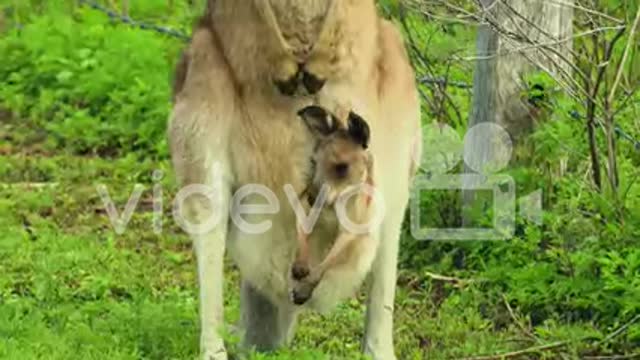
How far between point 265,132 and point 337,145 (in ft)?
0.85

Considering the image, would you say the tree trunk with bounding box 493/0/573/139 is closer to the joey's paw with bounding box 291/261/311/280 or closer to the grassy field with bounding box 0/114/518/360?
the grassy field with bounding box 0/114/518/360

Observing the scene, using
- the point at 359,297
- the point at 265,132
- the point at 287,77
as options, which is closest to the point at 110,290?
Answer: the point at 359,297

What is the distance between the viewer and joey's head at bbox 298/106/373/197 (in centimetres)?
488

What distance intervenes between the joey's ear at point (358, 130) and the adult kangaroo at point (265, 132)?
175 mm

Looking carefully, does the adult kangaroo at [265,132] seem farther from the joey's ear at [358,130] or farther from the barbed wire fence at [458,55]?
the barbed wire fence at [458,55]

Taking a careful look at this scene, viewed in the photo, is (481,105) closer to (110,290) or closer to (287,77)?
(110,290)

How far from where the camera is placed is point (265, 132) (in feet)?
16.4

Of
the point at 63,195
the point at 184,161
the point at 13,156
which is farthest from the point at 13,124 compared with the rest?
the point at 184,161

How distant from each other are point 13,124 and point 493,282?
4131 millimetres

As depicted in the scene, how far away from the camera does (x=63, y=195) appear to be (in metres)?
8.01

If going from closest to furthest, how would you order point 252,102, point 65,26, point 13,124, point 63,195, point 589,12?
point 252,102 < point 589,12 < point 63,195 < point 13,124 < point 65,26

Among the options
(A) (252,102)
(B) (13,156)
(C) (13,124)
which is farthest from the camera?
(C) (13,124)

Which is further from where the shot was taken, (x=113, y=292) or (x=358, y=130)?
(x=113, y=292)

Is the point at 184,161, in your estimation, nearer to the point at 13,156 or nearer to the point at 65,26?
the point at 13,156
